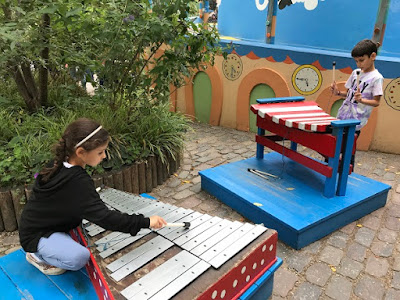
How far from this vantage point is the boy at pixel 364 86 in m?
3.50

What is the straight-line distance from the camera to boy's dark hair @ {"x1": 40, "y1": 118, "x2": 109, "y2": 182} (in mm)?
2068

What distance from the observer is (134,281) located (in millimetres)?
1889

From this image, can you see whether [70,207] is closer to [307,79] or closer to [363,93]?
[363,93]

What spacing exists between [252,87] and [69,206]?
4.58 m

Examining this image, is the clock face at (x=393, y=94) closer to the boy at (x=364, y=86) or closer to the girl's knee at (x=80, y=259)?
the boy at (x=364, y=86)

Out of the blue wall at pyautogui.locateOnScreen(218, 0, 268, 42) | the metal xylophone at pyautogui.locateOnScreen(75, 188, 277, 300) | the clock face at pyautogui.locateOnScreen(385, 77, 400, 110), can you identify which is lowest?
the metal xylophone at pyautogui.locateOnScreen(75, 188, 277, 300)

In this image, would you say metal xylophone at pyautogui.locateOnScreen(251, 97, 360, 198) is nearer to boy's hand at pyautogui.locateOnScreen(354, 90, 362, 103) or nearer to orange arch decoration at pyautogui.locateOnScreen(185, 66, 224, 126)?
boy's hand at pyautogui.locateOnScreen(354, 90, 362, 103)

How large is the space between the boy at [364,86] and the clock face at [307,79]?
4.95 ft

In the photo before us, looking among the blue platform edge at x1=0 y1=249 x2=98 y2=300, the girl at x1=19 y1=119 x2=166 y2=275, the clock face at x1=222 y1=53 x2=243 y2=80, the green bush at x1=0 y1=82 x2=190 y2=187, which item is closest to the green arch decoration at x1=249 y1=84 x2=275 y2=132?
the clock face at x1=222 y1=53 x2=243 y2=80

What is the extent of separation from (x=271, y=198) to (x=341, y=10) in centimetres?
451

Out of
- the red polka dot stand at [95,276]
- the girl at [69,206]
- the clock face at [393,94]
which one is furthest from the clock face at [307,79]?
the red polka dot stand at [95,276]

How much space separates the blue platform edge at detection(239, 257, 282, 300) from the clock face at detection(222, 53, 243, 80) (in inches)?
171

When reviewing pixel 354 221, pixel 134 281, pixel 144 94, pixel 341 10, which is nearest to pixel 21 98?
pixel 144 94

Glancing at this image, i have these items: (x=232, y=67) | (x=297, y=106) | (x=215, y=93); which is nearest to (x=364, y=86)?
(x=297, y=106)
